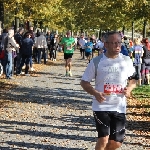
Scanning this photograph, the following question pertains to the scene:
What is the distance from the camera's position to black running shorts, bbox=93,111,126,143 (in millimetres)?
5930

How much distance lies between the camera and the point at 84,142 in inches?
339

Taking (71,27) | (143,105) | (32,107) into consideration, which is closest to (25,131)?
(32,107)

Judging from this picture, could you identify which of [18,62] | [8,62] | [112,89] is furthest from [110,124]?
[18,62]

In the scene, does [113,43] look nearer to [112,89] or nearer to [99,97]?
[112,89]

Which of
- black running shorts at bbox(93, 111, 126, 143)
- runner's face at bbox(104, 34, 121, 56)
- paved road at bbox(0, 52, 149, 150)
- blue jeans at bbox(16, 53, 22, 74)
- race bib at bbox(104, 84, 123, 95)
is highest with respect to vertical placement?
runner's face at bbox(104, 34, 121, 56)

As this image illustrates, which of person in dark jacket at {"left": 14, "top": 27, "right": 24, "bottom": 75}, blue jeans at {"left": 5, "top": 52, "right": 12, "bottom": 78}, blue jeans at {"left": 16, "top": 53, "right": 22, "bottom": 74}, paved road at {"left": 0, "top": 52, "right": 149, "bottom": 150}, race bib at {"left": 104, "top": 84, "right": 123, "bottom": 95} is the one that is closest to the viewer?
race bib at {"left": 104, "top": 84, "right": 123, "bottom": 95}

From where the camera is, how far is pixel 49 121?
415 inches

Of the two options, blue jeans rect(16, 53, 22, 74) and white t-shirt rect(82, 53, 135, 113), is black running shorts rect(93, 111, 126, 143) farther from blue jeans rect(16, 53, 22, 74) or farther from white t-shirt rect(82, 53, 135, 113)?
blue jeans rect(16, 53, 22, 74)

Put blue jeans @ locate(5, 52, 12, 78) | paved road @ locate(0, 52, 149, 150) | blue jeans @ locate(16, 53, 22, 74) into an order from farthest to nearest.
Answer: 1. blue jeans @ locate(16, 53, 22, 74)
2. blue jeans @ locate(5, 52, 12, 78)
3. paved road @ locate(0, 52, 149, 150)

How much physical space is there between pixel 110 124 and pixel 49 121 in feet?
15.3

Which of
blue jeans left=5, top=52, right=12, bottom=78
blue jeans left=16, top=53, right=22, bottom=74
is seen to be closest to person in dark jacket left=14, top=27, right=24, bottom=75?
blue jeans left=16, top=53, right=22, bottom=74

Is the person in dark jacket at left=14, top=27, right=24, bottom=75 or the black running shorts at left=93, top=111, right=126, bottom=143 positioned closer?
the black running shorts at left=93, top=111, right=126, bottom=143

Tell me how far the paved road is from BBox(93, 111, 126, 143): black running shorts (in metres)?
2.16

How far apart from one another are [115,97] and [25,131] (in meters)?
3.79
